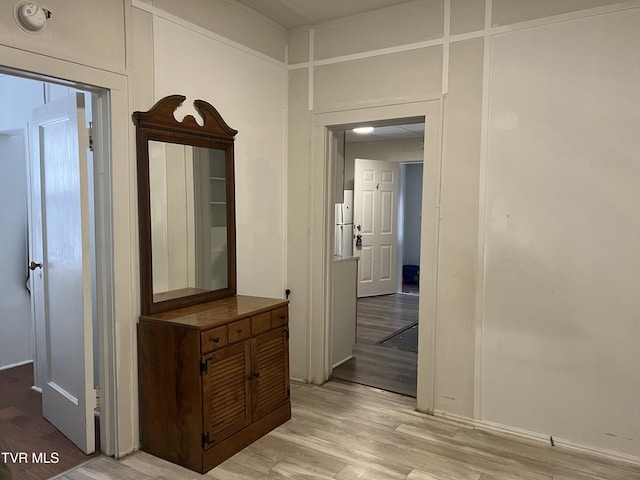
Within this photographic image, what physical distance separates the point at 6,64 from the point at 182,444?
6.59 feet

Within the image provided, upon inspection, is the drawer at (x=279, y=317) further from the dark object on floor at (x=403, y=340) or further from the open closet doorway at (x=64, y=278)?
the dark object on floor at (x=403, y=340)

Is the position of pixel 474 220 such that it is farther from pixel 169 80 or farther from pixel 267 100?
pixel 169 80

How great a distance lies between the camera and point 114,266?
2.46m

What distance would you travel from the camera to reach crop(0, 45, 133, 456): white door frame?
2.42 m

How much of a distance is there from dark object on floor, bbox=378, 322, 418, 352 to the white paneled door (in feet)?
9.68

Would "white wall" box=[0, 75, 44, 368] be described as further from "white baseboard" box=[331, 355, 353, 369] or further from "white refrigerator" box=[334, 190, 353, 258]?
"white refrigerator" box=[334, 190, 353, 258]

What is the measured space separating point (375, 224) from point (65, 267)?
17.1ft

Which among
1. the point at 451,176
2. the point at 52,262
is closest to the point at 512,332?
the point at 451,176

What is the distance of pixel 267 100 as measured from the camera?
3.52m

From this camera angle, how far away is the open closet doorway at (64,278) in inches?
98.2

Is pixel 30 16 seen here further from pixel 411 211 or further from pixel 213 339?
pixel 411 211

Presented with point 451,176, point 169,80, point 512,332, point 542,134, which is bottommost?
point 512,332

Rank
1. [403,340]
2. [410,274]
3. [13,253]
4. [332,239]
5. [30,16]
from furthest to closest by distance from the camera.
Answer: [410,274]
[403,340]
[13,253]
[332,239]
[30,16]

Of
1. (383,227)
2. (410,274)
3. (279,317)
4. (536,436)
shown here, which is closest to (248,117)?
(279,317)
